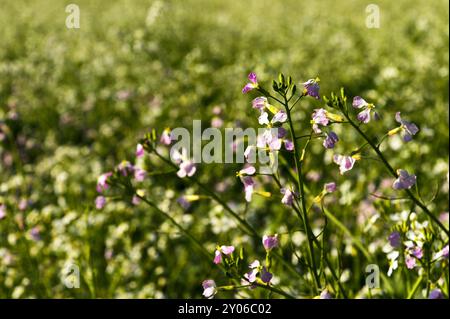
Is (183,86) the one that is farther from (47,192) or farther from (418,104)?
(418,104)

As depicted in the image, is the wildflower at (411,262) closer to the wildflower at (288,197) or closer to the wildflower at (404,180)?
the wildflower at (404,180)

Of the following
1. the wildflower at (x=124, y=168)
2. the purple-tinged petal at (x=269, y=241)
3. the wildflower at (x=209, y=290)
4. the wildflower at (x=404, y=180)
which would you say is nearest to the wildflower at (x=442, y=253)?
the wildflower at (x=404, y=180)

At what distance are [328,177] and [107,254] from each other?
1.37m

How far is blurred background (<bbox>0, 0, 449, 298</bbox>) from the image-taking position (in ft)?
9.25

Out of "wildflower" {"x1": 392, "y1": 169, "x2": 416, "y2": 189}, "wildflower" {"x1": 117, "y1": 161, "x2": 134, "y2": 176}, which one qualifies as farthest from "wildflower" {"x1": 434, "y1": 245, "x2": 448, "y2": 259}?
"wildflower" {"x1": 117, "y1": 161, "x2": 134, "y2": 176}

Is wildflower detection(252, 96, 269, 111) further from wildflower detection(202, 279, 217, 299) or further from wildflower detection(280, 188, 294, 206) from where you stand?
wildflower detection(202, 279, 217, 299)

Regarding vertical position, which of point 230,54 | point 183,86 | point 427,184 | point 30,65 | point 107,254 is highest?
point 230,54

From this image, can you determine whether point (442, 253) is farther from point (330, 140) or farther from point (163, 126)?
Result: point (163, 126)

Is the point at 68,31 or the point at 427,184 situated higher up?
the point at 68,31

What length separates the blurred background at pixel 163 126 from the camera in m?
2.82

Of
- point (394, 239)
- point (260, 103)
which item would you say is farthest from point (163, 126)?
point (260, 103)

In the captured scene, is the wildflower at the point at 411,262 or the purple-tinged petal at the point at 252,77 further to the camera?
the wildflower at the point at 411,262
